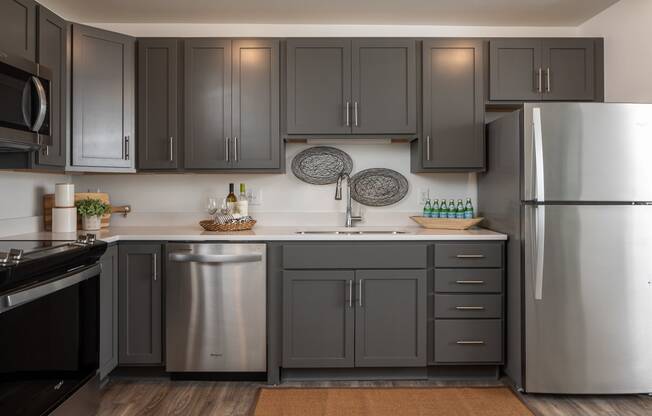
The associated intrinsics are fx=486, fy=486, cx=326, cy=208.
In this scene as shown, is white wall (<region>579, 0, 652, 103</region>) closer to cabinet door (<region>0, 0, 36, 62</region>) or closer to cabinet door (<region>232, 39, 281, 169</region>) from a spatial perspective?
cabinet door (<region>232, 39, 281, 169</region>)

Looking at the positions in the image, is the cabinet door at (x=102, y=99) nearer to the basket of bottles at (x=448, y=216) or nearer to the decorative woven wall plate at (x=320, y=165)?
the decorative woven wall plate at (x=320, y=165)

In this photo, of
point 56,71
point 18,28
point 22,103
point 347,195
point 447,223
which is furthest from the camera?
point 347,195

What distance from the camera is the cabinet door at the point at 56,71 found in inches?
105

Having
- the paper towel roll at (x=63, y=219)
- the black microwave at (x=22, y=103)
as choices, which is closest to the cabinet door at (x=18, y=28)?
the black microwave at (x=22, y=103)

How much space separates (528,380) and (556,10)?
243 cm

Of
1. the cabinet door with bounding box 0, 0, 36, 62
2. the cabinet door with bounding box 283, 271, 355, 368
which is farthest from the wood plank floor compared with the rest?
the cabinet door with bounding box 0, 0, 36, 62

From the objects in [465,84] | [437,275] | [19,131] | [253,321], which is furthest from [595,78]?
[19,131]

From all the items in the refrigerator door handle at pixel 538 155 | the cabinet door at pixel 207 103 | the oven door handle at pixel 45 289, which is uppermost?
the cabinet door at pixel 207 103

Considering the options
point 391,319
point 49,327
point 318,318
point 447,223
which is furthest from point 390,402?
point 49,327

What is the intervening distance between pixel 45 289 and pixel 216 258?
1054mm

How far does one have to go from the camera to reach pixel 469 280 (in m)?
2.96

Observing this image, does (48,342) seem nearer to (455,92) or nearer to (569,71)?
(455,92)

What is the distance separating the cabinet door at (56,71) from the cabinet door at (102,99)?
0.24 feet

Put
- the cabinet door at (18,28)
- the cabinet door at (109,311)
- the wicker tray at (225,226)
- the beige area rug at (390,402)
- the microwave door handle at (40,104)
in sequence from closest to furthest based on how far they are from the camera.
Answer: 1. the microwave door handle at (40,104)
2. the cabinet door at (18,28)
3. the beige area rug at (390,402)
4. the cabinet door at (109,311)
5. the wicker tray at (225,226)
